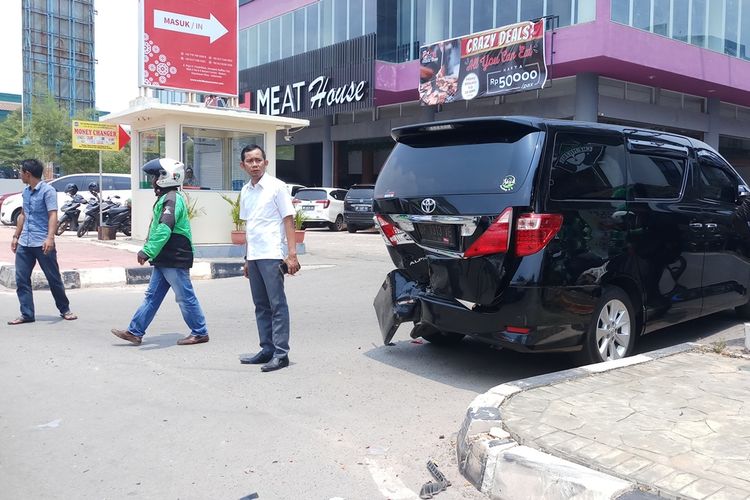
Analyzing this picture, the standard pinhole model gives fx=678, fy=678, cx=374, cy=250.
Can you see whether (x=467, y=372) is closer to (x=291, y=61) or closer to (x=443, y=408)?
(x=443, y=408)

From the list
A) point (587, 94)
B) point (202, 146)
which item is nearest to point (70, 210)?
point (202, 146)

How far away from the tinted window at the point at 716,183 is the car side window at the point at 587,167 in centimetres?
144

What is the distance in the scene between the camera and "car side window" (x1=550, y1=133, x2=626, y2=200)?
16.3ft

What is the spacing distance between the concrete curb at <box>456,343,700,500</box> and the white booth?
1114cm

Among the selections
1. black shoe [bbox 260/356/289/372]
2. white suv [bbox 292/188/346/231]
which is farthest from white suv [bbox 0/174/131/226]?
black shoe [bbox 260/356/289/372]

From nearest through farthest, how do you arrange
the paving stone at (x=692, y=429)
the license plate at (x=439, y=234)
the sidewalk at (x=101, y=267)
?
1. the paving stone at (x=692, y=429)
2. the license plate at (x=439, y=234)
3. the sidewalk at (x=101, y=267)

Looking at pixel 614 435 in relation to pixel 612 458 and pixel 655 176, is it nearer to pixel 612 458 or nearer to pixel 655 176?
pixel 612 458

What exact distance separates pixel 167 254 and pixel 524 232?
136 inches

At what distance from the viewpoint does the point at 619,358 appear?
18.1 feet

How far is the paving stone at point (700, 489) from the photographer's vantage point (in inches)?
116

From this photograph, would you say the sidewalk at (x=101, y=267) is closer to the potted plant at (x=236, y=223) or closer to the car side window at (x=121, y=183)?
the potted plant at (x=236, y=223)

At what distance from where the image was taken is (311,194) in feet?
78.0

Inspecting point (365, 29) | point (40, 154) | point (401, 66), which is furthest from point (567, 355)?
point (40, 154)

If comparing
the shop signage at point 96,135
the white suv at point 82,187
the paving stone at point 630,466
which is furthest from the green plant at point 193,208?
the paving stone at point 630,466
